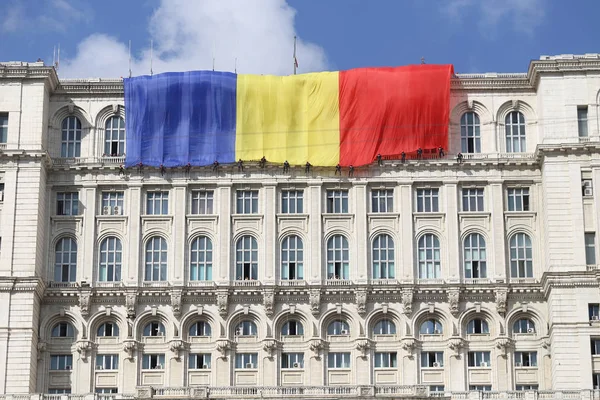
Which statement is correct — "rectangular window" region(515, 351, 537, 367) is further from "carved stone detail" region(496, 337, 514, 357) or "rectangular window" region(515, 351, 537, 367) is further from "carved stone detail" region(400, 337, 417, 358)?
"carved stone detail" region(400, 337, 417, 358)

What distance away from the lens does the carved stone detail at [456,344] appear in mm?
106062

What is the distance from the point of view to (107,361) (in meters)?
107

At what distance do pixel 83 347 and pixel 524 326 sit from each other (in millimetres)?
31378

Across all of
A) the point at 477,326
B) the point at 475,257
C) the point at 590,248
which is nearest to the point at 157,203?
the point at 475,257

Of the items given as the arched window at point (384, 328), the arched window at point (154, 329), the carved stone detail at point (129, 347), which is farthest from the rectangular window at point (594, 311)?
the carved stone detail at point (129, 347)

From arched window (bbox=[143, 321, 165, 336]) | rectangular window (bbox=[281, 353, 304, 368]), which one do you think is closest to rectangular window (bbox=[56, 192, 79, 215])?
arched window (bbox=[143, 321, 165, 336])

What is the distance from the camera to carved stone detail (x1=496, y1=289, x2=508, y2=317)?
10656 cm

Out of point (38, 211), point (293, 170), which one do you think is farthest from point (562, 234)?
point (38, 211)

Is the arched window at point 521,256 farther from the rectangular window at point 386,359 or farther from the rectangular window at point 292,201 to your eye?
the rectangular window at point 292,201

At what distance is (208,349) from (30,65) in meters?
24.5

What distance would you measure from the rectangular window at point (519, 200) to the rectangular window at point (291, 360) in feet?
61.5

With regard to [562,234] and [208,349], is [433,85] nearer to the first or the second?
[562,234]

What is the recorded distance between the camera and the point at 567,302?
4112 inches

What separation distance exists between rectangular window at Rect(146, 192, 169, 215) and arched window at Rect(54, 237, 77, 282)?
6.04 meters
